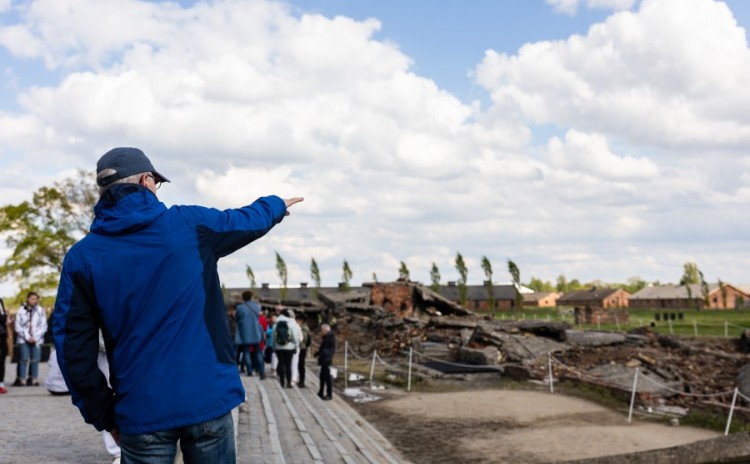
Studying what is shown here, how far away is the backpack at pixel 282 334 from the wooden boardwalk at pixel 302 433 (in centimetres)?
115

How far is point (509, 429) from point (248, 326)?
6.29 metres

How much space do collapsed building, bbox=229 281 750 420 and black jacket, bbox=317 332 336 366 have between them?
5.77 metres

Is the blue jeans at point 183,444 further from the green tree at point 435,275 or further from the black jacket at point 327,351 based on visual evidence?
the green tree at point 435,275

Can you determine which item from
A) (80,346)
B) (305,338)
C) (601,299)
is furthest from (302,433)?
(601,299)

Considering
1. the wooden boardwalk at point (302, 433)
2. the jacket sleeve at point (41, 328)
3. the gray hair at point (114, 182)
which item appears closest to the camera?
the gray hair at point (114, 182)

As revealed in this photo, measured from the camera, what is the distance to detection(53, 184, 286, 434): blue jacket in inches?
98.5

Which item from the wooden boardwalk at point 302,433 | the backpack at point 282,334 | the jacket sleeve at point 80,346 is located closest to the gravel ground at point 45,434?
the wooden boardwalk at point 302,433

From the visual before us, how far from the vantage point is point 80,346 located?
2.52m

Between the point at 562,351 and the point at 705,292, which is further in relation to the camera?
the point at 705,292

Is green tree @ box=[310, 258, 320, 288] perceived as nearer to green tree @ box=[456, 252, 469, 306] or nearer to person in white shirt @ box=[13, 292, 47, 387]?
green tree @ box=[456, 252, 469, 306]

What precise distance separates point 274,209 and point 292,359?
540 inches

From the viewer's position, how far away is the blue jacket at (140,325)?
2.50 m

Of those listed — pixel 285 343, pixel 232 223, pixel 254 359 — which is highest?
pixel 232 223

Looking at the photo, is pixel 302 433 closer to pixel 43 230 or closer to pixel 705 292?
pixel 43 230
